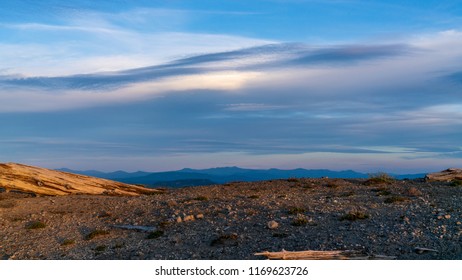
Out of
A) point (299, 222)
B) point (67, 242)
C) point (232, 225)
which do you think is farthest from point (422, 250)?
point (67, 242)

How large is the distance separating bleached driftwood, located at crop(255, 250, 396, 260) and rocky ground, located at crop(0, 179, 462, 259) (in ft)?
1.35

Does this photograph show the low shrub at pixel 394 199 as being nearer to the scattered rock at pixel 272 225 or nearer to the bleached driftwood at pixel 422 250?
the scattered rock at pixel 272 225

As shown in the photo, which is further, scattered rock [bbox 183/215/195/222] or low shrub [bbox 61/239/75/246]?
scattered rock [bbox 183/215/195/222]

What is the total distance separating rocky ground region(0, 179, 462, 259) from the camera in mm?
16469

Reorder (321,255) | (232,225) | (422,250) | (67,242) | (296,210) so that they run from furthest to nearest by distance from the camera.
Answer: (296,210) < (232,225) < (67,242) < (422,250) < (321,255)

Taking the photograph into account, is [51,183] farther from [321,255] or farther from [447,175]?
[447,175]

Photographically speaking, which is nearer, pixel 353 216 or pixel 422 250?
pixel 422 250

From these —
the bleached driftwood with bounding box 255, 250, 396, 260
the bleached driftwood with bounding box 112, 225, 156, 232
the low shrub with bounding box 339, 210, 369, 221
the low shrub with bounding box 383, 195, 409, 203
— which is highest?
the low shrub with bounding box 383, 195, 409, 203

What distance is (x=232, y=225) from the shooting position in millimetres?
19625

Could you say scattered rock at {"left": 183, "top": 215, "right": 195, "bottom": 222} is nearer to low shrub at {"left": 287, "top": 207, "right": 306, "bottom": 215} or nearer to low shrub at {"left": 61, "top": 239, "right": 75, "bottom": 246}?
low shrub at {"left": 287, "top": 207, "right": 306, "bottom": 215}

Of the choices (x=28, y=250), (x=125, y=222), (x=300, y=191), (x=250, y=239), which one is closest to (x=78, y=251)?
(x=28, y=250)

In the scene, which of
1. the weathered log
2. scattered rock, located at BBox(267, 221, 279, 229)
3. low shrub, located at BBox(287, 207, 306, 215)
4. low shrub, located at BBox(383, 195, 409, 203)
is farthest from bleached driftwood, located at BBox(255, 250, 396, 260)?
the weathered log

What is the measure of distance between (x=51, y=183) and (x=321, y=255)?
18.9m
